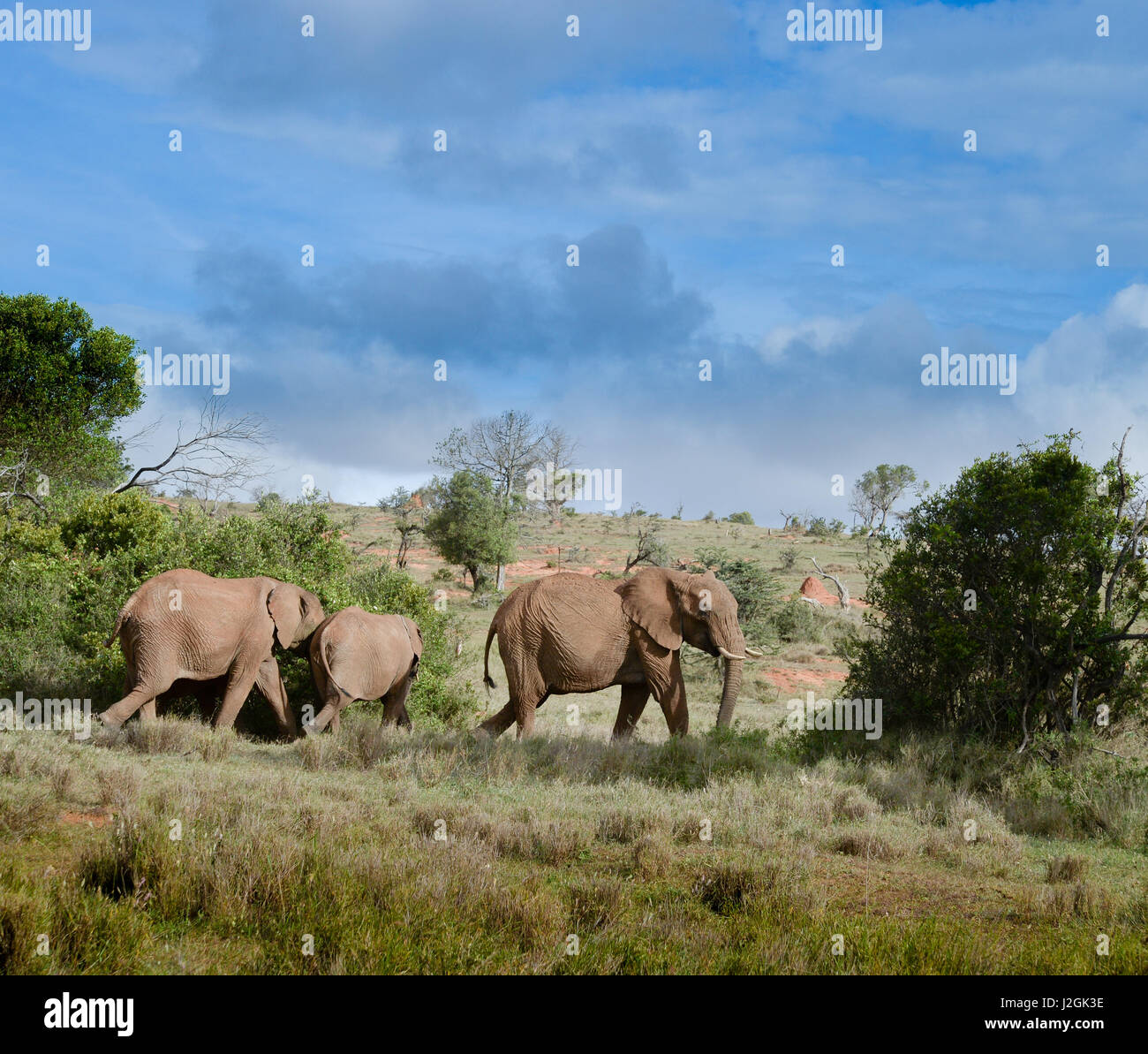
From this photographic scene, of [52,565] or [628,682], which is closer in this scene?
[628,682]

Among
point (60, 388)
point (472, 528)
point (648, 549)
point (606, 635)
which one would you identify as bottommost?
point (606, 635)

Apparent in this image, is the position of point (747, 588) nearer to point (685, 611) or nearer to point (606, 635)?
point (685, 611)

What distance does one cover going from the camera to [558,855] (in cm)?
712

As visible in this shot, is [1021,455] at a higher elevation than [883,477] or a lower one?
lower

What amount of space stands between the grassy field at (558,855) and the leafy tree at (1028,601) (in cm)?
73

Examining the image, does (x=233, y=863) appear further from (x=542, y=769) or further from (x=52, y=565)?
(x=52, y=565)

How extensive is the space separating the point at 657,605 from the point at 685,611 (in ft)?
1.25

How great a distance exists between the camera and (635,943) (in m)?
5.48

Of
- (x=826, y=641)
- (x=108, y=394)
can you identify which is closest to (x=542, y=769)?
(x=826, y=641)

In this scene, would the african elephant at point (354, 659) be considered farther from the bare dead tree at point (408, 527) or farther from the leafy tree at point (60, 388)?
the bare dead tree at point (408, 527)

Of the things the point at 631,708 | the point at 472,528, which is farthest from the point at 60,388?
the point at 631,708

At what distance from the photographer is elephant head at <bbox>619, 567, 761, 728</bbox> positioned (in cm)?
1183
